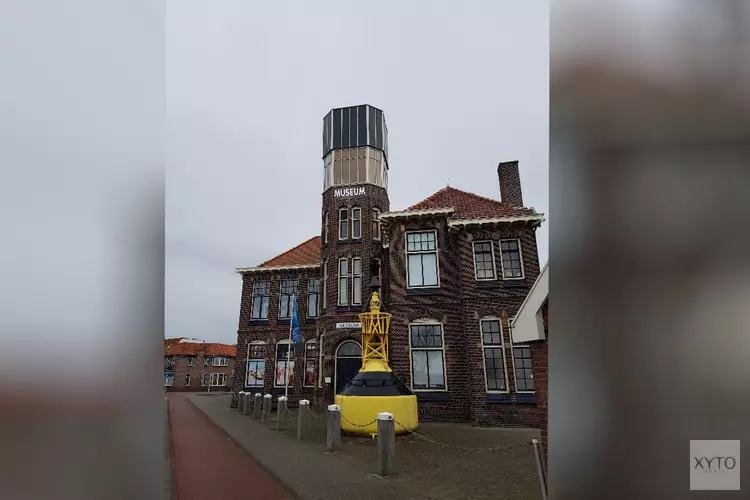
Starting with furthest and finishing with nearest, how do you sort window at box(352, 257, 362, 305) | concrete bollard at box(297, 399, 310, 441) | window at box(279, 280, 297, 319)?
Answer: window at box(279, 280, 297, 319) < window at box(352, 257, 362, 305) < concrete bollard at box(297, 399, 310, 441)

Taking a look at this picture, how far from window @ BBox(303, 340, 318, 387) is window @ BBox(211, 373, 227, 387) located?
33452 millimetres

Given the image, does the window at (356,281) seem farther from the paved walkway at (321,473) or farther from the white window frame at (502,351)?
the paved walkway at (321,473)

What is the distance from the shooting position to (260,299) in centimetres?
2336

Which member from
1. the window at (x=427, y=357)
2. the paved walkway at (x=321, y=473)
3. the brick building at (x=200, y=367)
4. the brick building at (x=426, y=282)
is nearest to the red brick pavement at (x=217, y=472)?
the paved walkway at (x=321, y=473)

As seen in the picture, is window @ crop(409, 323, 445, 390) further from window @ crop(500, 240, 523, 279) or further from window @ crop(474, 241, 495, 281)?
window @ crop(500, 240, 523, 279)

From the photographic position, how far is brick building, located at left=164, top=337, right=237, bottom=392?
1866 inches

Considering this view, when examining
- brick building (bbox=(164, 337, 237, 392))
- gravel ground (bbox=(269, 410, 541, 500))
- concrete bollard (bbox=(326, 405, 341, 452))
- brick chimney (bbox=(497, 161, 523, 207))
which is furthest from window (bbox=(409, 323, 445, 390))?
brick building (bbox=(164, 337, 237, 392))

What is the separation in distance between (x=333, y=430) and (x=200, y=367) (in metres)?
45.4

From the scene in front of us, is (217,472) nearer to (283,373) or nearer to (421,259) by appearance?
(421,259)
